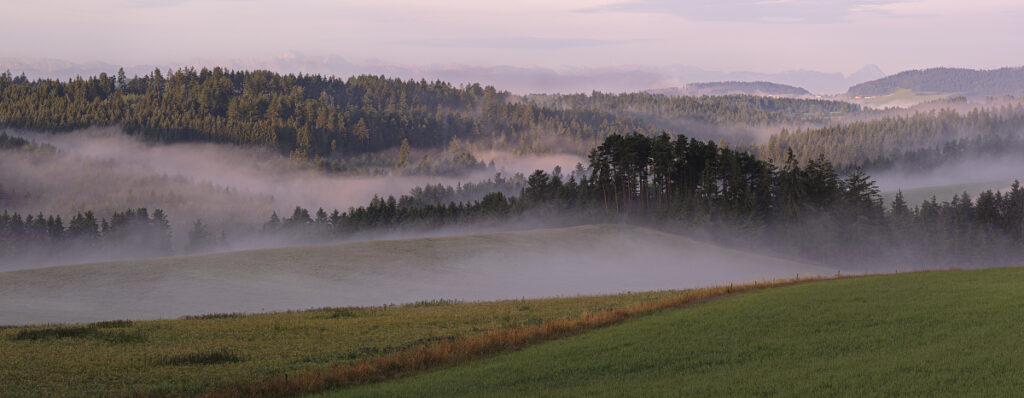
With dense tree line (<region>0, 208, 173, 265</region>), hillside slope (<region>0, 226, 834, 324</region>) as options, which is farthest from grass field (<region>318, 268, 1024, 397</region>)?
dense tree line (<region>0, 208, 173, 265</region>)

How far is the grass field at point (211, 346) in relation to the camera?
21.5 meters

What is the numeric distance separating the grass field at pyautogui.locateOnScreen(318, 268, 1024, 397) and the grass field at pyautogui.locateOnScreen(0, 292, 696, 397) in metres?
4.67

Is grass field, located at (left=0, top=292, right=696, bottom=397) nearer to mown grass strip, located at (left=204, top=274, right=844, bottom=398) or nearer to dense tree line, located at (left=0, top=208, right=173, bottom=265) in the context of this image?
mown grass strip, located at (left=204, top=274, right=844, bottom=398)

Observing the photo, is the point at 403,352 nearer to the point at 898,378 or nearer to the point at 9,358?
the point at 9,358

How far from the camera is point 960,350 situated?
20.5 meters

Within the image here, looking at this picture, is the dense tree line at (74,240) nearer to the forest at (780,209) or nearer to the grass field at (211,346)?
the forest at (780,209)

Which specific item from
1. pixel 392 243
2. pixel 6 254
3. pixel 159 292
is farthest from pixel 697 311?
pixel 6 254

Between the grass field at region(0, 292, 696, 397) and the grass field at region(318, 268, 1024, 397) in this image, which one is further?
the grass field at region(0, 292, 696, 397)

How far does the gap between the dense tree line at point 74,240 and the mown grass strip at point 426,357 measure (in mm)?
165780

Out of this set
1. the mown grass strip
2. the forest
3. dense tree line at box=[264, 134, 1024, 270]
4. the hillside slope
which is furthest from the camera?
the forest

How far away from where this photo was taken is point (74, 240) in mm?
171875

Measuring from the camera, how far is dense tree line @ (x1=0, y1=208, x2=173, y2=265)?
556 feet

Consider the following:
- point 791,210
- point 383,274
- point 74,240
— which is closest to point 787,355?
point 383,274

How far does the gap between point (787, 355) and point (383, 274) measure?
53.3 meters
